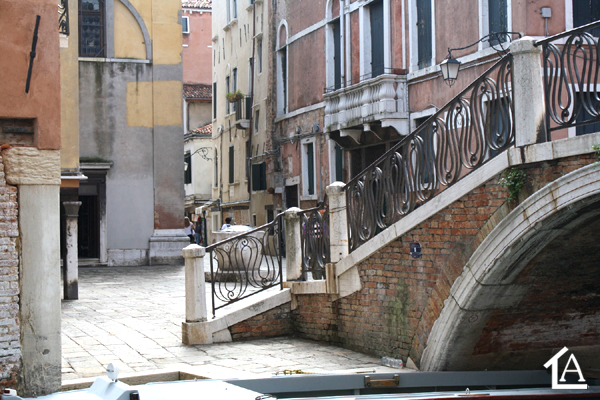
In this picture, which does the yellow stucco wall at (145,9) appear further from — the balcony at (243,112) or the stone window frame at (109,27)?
the balcony at (243,112)

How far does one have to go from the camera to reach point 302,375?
6402mm

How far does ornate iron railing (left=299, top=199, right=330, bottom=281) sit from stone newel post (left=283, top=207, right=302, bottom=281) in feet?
0.18

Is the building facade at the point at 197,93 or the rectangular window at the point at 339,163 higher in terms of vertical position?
the building facade at the point at 197,93

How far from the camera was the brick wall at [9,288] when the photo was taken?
6.08m

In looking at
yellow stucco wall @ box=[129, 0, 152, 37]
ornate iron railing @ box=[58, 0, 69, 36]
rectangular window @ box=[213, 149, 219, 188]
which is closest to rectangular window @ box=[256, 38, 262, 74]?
yellow stucco wall @ box=[129, 0, 152, 37]

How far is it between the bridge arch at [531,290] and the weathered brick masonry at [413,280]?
0.12 m

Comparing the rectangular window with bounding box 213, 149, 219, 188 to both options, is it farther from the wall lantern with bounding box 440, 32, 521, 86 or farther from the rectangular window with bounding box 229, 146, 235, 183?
the wall lantern with bounding box 440, 32, 521, 86

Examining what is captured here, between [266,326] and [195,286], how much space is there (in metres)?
1.05

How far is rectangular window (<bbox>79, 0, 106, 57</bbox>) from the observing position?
18141mm

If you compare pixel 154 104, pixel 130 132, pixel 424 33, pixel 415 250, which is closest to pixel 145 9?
pixel 154 104

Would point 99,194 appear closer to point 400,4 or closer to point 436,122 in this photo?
point 400,4

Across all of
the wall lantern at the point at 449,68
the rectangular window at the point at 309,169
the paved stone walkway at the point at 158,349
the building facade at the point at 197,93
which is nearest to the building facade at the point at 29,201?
the paved stone walkway at the point at 158,349

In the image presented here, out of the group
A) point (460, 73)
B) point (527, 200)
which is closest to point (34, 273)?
point (527, 200)

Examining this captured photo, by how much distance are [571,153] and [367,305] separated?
313cm
